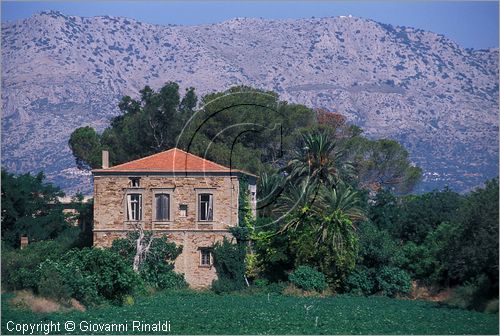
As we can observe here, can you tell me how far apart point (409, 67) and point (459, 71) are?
843cm

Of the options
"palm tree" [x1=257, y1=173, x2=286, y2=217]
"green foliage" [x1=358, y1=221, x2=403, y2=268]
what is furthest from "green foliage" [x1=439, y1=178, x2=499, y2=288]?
"palm tree" [x1=257, y1=173, x2=286, y2=217]

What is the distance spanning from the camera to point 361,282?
49.4 meters

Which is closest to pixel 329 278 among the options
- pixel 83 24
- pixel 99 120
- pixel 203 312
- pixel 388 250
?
pixel 388 250

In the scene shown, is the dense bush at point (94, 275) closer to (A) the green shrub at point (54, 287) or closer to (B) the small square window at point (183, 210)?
(A) the green shrub at point (54, 287)

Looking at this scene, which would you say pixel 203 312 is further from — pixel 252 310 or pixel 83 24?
pixel 83 24

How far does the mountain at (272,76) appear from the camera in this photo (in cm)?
12525

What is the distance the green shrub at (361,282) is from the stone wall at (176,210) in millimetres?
6431

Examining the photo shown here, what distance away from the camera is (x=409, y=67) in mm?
164500

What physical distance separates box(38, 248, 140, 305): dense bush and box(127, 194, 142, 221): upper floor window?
8.62 m

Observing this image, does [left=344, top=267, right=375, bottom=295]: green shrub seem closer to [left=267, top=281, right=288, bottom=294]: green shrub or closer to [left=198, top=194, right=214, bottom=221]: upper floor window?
[left=267, top=281, right=288, bottom=294]: green shrub

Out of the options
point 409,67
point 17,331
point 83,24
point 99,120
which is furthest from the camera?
point 409,67

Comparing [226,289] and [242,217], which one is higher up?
[242,217]

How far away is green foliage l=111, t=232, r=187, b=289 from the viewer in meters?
48.8

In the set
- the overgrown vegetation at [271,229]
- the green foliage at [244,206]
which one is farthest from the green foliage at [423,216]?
the green foliage at [244,206]
